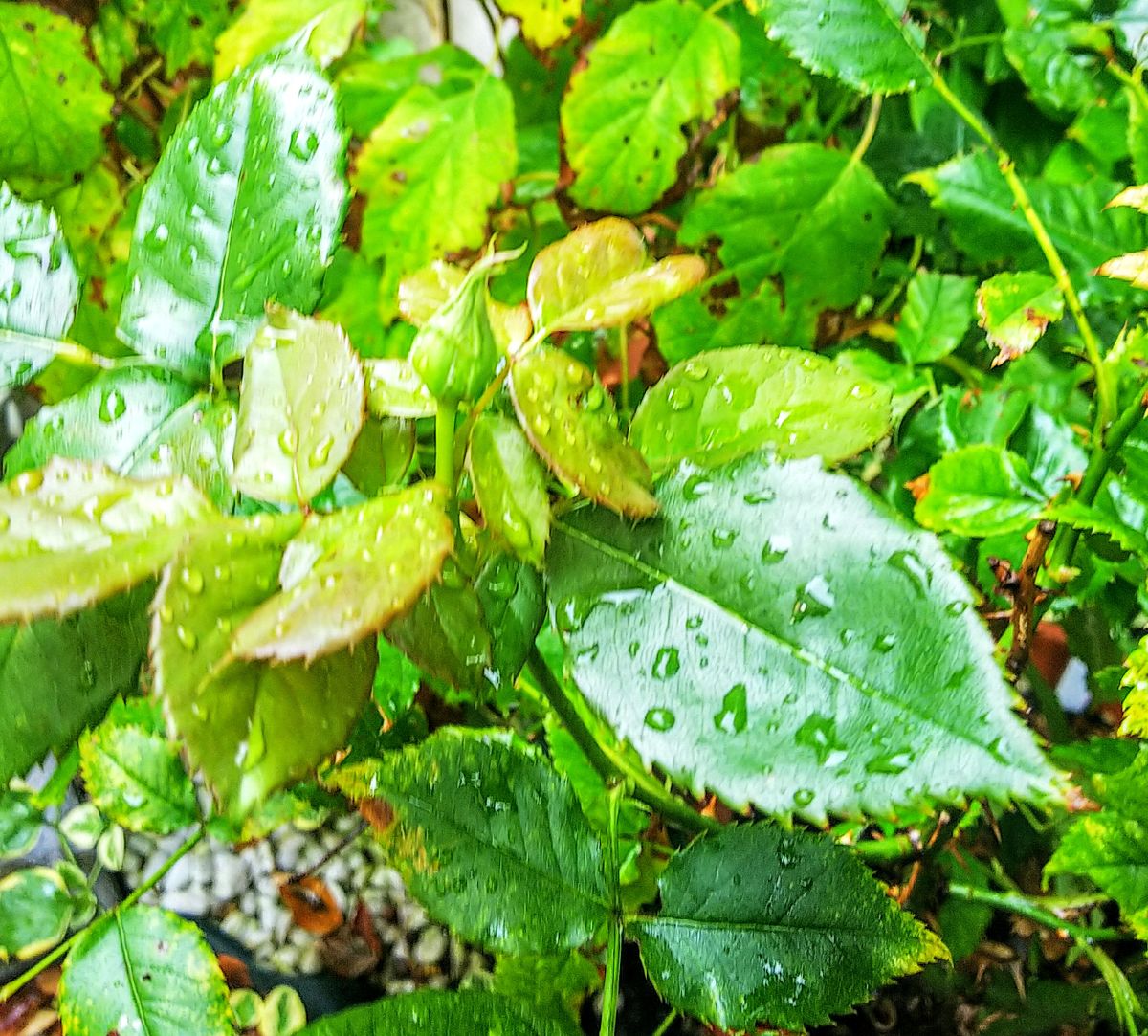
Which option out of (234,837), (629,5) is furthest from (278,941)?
(629,5)

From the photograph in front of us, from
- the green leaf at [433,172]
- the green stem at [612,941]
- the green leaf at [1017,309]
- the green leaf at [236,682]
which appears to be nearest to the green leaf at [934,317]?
the green leaf at [1017,309]

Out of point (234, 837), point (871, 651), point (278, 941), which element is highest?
point (871, 651)

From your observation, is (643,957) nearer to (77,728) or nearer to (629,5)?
(77,728)

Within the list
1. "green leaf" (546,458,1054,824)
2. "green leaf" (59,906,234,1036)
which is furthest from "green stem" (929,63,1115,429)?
"green leaf" (59,906,234,1036)

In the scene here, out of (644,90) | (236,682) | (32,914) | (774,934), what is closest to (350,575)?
(236,682)

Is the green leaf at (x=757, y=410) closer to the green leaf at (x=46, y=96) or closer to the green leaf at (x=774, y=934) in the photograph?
the green leaf at (x=774, y=934)

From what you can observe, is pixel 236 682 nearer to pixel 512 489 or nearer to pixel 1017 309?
pixel 512 489
